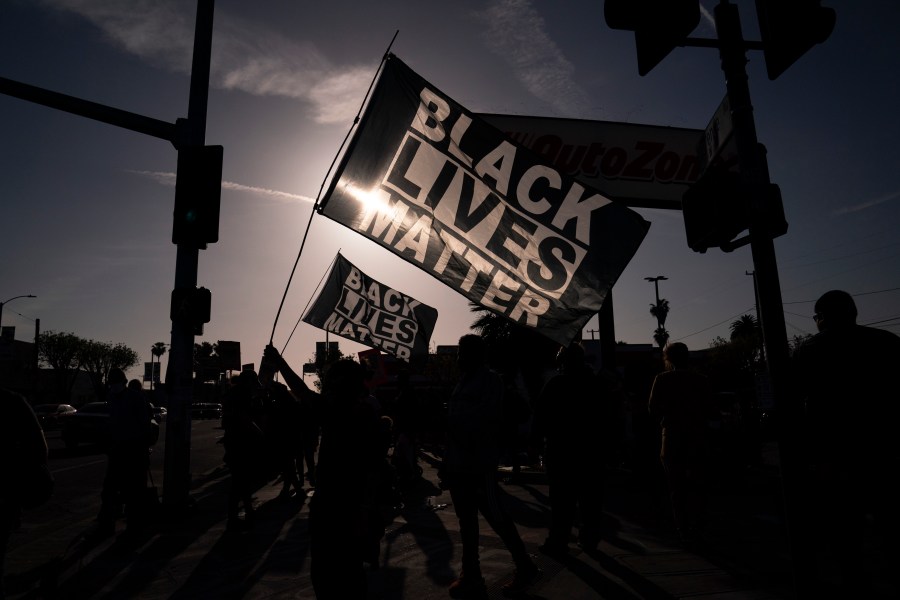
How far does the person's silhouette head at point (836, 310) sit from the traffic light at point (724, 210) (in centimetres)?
58

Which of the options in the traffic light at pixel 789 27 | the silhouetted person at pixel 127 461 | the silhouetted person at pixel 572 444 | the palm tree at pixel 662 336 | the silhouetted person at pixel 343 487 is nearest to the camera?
the silhouetted person at pixel 343 487

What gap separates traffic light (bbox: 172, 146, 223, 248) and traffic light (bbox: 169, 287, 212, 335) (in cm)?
66

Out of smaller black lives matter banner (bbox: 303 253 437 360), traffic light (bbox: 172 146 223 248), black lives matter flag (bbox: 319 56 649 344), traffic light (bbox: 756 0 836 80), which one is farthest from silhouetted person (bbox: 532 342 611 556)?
smaller black lives matter banner (bbox: 303 253 437 360)

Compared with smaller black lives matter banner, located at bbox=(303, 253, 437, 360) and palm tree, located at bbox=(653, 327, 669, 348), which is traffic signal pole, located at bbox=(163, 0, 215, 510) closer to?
smaller black lives matter banner, located at bbox=(303, 253, 437, 360)

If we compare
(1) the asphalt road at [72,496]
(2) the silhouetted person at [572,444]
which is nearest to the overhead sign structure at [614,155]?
(1) the asphalt road at [72,496]

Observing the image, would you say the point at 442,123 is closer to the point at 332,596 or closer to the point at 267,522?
the point at 332,596

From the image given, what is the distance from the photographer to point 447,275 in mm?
5602

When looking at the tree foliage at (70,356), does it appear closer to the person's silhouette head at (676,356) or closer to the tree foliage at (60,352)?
the tree foliage at (60,352)

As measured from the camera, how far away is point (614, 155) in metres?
17.3

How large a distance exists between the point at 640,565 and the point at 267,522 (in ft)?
14.9

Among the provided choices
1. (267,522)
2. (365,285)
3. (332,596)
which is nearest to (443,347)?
(365,285)

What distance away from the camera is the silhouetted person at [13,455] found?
3045 mm

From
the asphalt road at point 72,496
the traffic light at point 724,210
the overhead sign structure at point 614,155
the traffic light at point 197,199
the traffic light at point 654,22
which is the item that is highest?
the overhead sign structure at point 614,155

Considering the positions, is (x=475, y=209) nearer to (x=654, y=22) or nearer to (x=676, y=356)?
(x=654, y=22)
